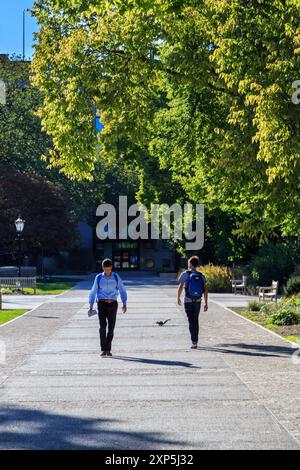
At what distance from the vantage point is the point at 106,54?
2386 cm

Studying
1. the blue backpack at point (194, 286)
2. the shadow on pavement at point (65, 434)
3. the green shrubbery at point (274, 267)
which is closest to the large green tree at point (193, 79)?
the blue backpack at point (194, 286)

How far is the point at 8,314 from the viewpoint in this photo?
27.5 meters

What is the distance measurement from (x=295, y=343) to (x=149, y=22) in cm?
994

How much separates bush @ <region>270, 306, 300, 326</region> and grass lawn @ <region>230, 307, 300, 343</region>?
20 centimetres

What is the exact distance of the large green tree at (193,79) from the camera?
1734 cm

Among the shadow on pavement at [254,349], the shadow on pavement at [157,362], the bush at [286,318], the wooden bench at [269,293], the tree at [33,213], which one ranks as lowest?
the shadow on pavement at [157,362]

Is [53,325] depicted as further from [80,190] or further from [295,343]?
[80,190]

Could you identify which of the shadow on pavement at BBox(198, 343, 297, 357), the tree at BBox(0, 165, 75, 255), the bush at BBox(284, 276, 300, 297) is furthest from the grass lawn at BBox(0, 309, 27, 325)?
the tree at BBox(0, 165, 75, 255)

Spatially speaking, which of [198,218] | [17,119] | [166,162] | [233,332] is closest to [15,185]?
[17,119]

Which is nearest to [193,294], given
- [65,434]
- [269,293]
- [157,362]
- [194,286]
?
[194,286]

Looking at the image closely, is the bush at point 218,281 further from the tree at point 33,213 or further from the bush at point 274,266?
the tree at point 33,213

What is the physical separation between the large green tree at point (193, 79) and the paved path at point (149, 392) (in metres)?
3.86

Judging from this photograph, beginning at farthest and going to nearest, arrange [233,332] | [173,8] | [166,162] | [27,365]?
[166,162], [233,332], [173,8], [27,365]

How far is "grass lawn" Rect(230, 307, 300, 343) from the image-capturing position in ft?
64.5
